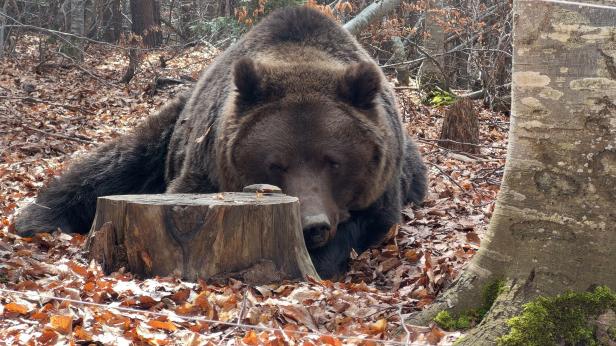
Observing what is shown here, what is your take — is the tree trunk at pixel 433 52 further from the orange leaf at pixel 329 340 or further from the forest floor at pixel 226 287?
the orange leaf at pixel 329 340

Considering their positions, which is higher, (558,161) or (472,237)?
(558,161)

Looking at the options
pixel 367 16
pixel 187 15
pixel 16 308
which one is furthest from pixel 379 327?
pixel 187 15

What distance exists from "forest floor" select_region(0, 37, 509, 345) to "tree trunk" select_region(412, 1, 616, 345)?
1.79ft

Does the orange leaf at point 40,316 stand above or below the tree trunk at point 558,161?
below

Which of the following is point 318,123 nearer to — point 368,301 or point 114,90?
point 368,301

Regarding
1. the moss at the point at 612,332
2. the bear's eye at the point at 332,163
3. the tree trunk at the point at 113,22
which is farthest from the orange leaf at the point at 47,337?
the tree trunk at the point at 113,22

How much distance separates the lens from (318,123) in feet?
21.2

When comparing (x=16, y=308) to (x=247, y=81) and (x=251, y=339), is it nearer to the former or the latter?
(x=251, y=339)

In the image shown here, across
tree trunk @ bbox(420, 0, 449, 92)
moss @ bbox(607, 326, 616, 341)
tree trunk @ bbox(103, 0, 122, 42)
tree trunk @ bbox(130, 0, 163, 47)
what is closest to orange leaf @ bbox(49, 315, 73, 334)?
moss @ bbox(607, 326, 616, 341)

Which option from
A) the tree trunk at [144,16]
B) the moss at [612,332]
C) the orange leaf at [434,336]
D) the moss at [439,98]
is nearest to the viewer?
the moss at [612,332]

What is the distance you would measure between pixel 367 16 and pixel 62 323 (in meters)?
10.9

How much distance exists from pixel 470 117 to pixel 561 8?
307 inches

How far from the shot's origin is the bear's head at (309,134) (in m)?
6.38

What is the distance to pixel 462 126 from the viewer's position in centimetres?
1107
